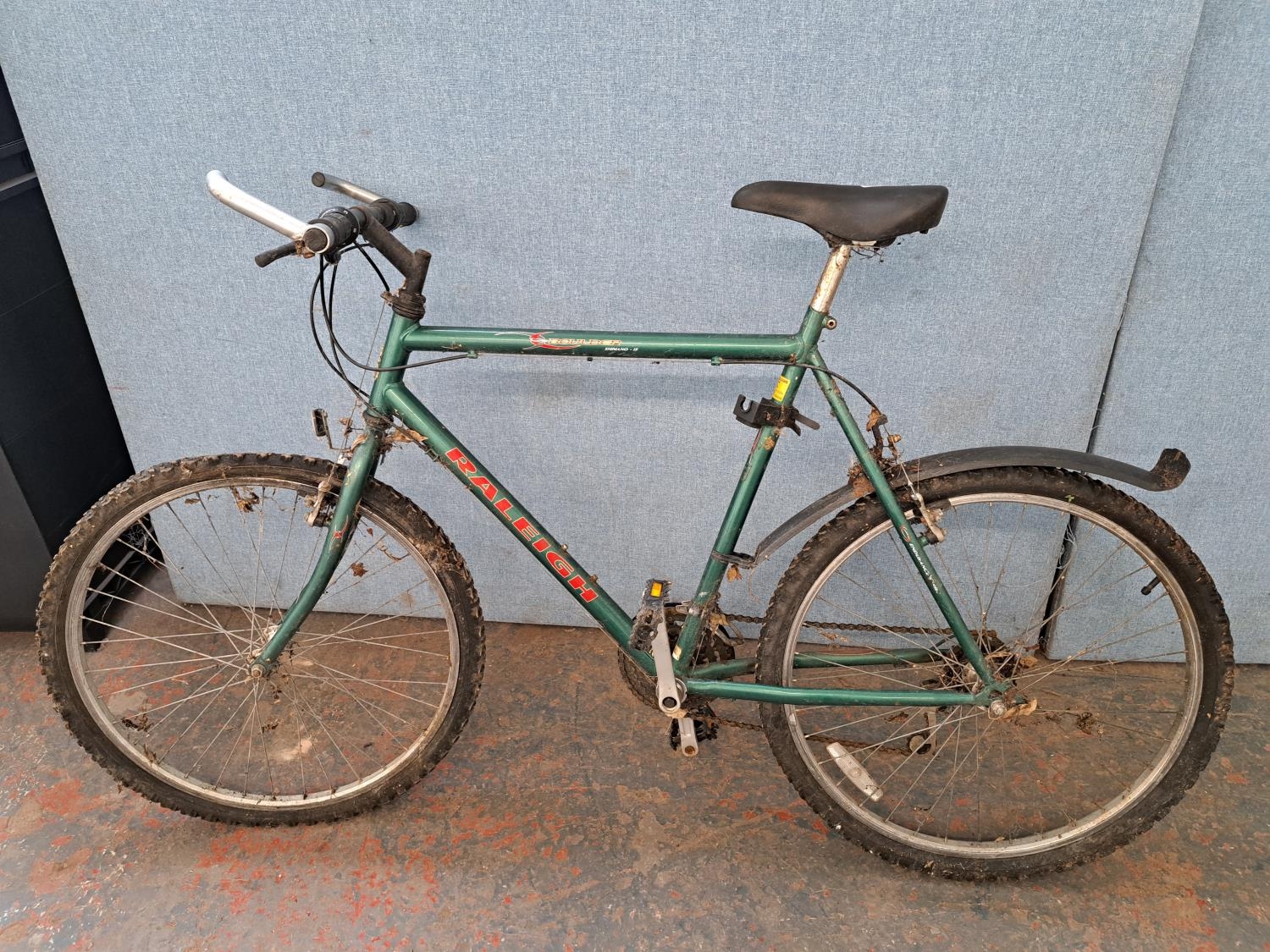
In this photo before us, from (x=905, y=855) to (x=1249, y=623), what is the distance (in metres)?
1.11

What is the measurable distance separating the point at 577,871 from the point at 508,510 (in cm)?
72

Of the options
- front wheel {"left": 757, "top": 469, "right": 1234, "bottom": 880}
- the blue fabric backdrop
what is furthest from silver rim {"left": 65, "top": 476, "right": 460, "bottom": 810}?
front wheel {"left": 757, "top": 469, "right": 1234, "bottom": 880}

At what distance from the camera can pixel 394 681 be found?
204 cm

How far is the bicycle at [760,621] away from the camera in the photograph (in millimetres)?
1461

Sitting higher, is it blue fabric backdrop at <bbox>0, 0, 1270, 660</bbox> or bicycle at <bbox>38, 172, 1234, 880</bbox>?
blue fabric backdrop at <bbox>0, 0, 1270, 660</bbox>

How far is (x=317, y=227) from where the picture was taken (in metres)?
1.25

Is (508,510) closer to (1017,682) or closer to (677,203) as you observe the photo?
(677,203)

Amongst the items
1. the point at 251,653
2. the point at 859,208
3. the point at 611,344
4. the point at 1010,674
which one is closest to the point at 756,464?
the point at 611,344

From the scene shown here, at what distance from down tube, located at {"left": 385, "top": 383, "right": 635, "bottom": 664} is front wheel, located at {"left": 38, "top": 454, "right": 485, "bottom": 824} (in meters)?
0.12

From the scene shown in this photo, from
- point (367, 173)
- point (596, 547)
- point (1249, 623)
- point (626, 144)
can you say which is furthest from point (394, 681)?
point (1249, 623)

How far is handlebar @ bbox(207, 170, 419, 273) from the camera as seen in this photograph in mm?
1246

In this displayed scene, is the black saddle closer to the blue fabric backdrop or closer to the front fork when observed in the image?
the blue fabric backdrop

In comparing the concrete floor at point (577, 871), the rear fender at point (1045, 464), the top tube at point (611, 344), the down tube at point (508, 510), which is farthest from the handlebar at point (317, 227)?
the concrete floor at point (577, 871)

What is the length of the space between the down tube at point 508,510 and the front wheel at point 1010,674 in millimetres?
327
